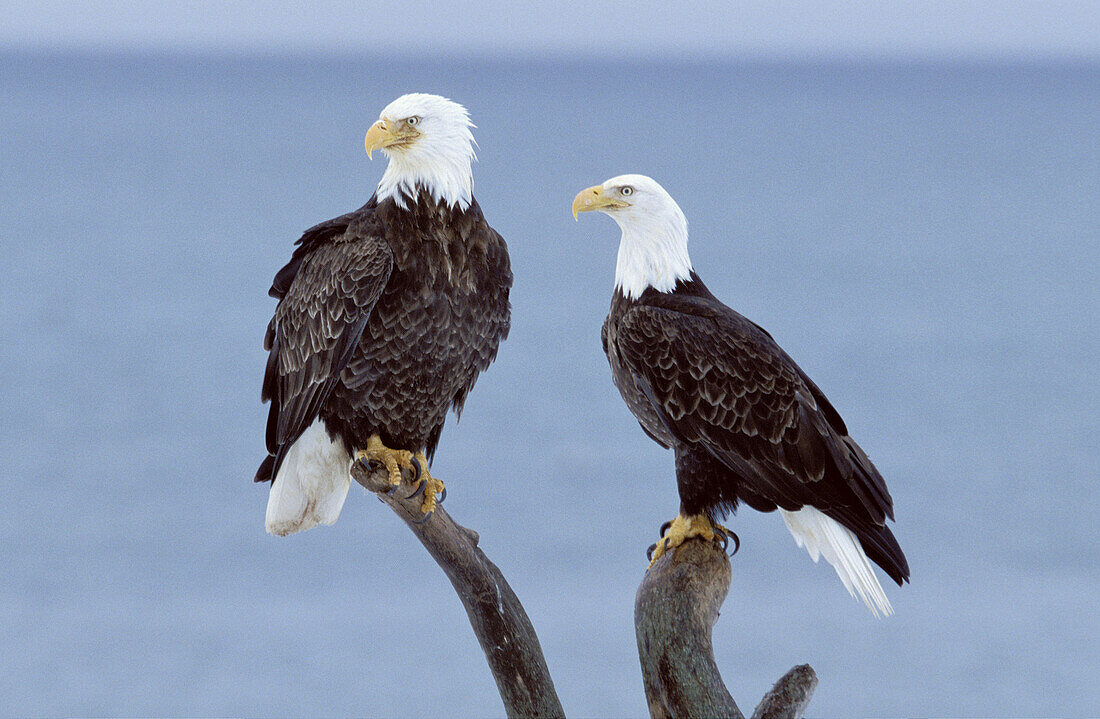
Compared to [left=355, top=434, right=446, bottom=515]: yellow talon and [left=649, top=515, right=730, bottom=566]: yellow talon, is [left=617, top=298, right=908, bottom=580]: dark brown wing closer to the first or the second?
[left=649, top=515, right=730, bottom=566]: yellow talon

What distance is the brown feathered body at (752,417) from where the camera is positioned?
2.74 metres

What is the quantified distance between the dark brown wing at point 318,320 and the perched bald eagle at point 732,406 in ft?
1.61

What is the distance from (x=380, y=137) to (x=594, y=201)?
49 cm

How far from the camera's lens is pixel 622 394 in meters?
2.96

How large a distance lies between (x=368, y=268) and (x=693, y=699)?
109 cm

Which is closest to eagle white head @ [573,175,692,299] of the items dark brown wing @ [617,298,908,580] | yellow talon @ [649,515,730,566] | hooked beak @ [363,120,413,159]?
dark brown wing @ [617,298,908,580]

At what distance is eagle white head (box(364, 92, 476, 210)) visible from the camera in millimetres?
2688

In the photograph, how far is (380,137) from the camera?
2.66 meters

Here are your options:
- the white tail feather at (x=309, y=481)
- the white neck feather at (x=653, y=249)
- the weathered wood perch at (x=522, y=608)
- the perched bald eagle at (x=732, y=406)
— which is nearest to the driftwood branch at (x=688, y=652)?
the weathered wood perch at (x=522, y=608)

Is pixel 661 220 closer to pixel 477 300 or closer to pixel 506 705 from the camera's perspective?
pixel 477 300

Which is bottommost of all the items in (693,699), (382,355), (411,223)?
(693,699)

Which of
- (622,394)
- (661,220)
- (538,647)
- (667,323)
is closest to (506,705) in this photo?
(538,647)

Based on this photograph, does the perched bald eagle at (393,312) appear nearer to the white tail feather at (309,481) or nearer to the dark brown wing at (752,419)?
the white tail feather at (309,481)

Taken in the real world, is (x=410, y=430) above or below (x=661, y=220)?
below
